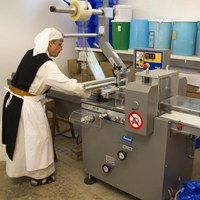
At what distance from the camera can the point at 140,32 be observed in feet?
9.74

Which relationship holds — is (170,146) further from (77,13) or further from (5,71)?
(5,71)

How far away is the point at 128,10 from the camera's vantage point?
3.30 meters

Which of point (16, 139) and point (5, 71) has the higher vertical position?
point (5, 71)

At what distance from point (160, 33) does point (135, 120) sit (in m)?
1.44

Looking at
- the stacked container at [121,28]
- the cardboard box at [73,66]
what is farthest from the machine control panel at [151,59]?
the cardboard box at [73,66]

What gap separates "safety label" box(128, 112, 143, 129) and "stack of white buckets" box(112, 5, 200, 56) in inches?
51.9

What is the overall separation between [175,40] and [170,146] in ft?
4.52

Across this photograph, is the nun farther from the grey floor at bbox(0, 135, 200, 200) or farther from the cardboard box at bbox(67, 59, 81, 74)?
the cardboard box at bbox(67, 59, 81, 74)

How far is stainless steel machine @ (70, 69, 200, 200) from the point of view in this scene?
5.56 ft

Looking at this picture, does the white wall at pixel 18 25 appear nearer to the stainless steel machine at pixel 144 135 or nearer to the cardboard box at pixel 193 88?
the stainless steel machine at pixel 144 135

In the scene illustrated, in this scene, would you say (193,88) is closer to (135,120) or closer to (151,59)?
(151,59)

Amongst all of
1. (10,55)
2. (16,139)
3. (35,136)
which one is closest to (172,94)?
(35,136)

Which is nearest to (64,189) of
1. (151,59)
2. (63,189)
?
(63,189)

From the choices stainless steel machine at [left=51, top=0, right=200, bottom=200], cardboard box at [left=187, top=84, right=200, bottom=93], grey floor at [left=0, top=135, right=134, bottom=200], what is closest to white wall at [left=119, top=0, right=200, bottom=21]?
cardboard box at [left=187, top=84, right=200, bottom=93]
